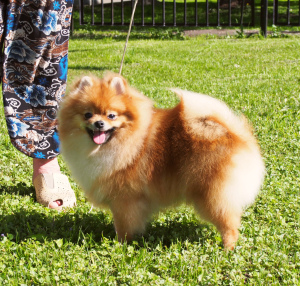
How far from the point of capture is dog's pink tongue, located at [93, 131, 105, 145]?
260cm

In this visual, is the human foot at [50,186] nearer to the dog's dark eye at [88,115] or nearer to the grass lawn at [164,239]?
the grass lawn at [164,239]

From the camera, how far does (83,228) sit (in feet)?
10.1

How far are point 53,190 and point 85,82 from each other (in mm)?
1129

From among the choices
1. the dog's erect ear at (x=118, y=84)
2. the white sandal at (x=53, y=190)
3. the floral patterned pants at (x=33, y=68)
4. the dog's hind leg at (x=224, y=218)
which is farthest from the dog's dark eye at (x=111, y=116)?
the white sandal at (x=53, y=190)

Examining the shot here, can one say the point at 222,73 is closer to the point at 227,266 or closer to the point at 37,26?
the point at 37,26

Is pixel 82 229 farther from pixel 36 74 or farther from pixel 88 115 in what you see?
pixel 36 74

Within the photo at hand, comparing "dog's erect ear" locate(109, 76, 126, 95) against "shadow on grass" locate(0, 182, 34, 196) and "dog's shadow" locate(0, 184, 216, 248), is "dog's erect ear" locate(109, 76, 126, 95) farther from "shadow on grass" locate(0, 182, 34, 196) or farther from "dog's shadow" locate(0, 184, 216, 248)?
"shadow on grass" locate(0, 182, 34, 196)

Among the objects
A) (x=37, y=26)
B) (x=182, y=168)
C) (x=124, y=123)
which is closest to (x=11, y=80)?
(x=37, y=26)

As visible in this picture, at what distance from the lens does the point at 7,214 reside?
10.7ft

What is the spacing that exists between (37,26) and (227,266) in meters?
2.01

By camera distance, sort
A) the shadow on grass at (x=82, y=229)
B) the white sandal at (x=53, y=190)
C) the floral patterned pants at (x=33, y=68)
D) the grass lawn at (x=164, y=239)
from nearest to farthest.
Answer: the grass lawn at (x=164, y=239) < the shadow on grass at (x=82, y=229) < the floral patterned pants at (x=33, y=68) < the white sandal at (x=53, y=190)

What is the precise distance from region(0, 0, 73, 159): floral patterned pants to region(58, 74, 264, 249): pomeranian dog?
735 millimetres

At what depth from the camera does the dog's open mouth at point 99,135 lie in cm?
260

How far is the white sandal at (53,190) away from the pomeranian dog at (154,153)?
755mm
